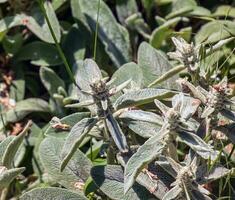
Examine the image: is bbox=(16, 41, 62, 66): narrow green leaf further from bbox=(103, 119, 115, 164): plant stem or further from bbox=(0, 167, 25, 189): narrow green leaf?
bbox=(0, 167, 25, 189): narrow green leaf

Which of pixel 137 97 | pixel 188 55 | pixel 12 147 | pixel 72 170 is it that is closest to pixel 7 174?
pixel 12 147

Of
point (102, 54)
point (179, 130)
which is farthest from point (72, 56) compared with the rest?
point (179, 130)

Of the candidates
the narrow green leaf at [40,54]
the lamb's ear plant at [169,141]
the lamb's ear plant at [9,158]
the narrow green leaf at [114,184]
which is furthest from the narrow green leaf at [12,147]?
the narrow green leaf at [40,54]

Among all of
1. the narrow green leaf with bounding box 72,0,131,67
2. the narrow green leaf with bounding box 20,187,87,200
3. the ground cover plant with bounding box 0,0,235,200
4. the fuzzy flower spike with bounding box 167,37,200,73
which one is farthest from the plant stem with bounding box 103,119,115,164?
the narrow green leaf with bounding box 72,0,131,67

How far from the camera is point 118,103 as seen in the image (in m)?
1.69

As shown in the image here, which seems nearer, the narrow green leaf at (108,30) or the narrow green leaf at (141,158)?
the narrow green leaf at (141,158)

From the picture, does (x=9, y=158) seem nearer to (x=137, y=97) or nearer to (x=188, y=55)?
(x=137, y=97)

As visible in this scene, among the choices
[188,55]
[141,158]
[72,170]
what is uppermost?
[188,55]

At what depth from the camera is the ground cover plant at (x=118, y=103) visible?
159 cm

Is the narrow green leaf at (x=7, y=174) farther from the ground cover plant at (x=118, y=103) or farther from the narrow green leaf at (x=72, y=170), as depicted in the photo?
the narrow green leaf at (x=72, y=170)

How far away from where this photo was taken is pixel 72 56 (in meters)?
2.48

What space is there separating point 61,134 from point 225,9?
3.11 feet

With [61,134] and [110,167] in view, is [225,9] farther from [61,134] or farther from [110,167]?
[110,167]

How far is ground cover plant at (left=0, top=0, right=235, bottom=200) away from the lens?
159 centimetres
